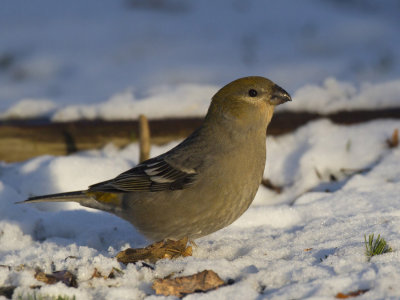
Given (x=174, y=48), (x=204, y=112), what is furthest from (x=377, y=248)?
(x=174, y=48)

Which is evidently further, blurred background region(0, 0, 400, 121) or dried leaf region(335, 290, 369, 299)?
blurred background region(0, 0, 400, 121)

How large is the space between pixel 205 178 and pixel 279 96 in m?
0.84

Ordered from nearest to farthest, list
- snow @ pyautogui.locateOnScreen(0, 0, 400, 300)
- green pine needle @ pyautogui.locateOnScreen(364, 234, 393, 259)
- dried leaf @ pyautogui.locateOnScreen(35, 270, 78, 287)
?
dried leaf @ pyautogui.locateOnScreen(35, 270, 78, 287) → snow @ pyautogui.locateOnScreen(0, 0, 400, 300) → green pine needle @ pyautogui.locateOnScreen(364, 234, 393, 259)

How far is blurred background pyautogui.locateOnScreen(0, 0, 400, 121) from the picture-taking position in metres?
10.1

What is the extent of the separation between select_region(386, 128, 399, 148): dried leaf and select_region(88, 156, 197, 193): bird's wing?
9.46ft

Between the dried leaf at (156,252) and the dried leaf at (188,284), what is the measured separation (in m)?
0.49

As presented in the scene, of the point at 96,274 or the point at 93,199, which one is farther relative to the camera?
the point at 93,199

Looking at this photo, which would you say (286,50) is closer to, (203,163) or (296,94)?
(296,94)

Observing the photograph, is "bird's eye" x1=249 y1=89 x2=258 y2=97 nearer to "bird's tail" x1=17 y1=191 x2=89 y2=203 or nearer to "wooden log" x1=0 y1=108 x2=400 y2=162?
"bird's tail" x1=17 y1=191 x2=89 y2=203

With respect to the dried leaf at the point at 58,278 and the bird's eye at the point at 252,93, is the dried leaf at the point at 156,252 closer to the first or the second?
the dried leaf at the point at 58,278

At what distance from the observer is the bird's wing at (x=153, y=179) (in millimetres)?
4648

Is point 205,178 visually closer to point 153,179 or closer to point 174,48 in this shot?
point 153,179

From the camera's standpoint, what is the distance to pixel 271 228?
17.0 ft

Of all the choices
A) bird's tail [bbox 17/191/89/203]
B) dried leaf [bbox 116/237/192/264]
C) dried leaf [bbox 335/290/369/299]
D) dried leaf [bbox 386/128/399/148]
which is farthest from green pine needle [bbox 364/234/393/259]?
dried leaf [bbox 386/128/399/148]
